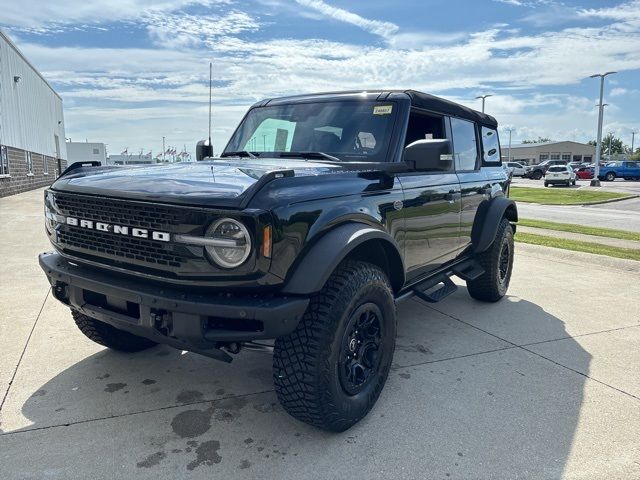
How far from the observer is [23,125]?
2405 cm

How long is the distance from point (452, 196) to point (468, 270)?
1081 mm

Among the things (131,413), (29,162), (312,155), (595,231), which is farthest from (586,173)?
(131,413)

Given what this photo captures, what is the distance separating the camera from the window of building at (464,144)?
14.6 feet

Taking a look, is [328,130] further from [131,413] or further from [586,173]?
[586,173]

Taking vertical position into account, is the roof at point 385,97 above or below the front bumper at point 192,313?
above

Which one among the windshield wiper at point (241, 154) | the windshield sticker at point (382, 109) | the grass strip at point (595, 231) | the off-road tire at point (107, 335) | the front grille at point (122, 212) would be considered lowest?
the grass strip at point (595, 231)

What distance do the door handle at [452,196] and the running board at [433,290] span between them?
68cm

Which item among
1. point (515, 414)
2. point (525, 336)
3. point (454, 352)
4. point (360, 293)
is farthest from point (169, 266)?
point (525, 336)

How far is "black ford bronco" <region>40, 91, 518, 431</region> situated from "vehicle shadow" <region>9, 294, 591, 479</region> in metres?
0.22

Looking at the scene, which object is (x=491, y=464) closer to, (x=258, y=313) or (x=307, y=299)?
(x=307, y=299)

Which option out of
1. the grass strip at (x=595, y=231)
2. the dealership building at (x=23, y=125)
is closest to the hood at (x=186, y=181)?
the grass strip at (x=595, y=231)

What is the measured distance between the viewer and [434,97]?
4.02 m

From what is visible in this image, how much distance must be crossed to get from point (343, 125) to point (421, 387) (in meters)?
1.91

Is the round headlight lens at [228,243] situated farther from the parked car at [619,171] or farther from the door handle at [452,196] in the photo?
the parked car at [619,171]
